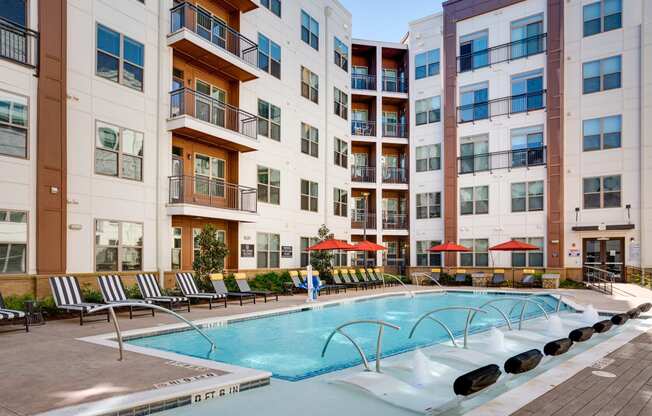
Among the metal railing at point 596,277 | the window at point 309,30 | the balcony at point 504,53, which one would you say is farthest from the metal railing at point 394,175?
the metal railing at point 596,277

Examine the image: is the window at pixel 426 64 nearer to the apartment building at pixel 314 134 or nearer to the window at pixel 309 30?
the apartment building at pixel 314 134

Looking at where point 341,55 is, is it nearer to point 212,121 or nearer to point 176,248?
point 212,121

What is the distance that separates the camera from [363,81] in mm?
32688

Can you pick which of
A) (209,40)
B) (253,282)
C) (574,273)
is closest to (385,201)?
(574,273)

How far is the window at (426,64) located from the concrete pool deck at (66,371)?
25882 millimetres

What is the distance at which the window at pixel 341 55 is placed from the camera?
28.2 meters

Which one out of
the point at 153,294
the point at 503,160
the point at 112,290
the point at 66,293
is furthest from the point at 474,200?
the point at 66,293

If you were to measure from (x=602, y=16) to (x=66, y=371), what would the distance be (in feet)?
92.6

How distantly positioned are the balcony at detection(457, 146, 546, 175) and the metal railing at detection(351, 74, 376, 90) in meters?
7.99

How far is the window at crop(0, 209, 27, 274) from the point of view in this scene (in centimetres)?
1207

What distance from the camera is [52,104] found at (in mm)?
13211

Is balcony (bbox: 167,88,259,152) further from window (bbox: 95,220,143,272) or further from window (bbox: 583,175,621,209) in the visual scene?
window (bbox: 583,175,621,209)

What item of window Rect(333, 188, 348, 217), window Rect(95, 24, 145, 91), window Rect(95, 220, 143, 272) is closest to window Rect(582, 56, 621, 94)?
window Rect(333, 188, 348, 217)

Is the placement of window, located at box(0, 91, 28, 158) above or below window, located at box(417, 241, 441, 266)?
above
